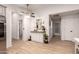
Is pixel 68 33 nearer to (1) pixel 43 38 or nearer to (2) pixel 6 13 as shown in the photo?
(1) pixel 43 38

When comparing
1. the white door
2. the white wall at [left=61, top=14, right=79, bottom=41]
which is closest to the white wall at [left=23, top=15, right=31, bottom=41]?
the white door

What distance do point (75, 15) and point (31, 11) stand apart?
1.00 m

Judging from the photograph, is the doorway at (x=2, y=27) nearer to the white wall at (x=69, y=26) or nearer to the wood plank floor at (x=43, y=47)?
the wood plank floor at (x=43, y=47)

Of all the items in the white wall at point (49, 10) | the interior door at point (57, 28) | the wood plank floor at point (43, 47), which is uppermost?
the white wall at point (49, 10)

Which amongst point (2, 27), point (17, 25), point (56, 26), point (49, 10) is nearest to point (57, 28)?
point (56, 26)

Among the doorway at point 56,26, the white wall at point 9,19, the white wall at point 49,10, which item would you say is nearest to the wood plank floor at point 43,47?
the doorway at point 56,26

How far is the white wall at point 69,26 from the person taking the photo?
7.30 ft

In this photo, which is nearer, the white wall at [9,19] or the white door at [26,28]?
the white wall at [9,19]

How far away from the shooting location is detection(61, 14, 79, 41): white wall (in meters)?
2.23

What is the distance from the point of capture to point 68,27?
234cm

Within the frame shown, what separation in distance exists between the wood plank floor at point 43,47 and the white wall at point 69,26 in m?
0.14

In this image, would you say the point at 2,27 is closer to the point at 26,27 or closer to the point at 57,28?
the point at 26,27
